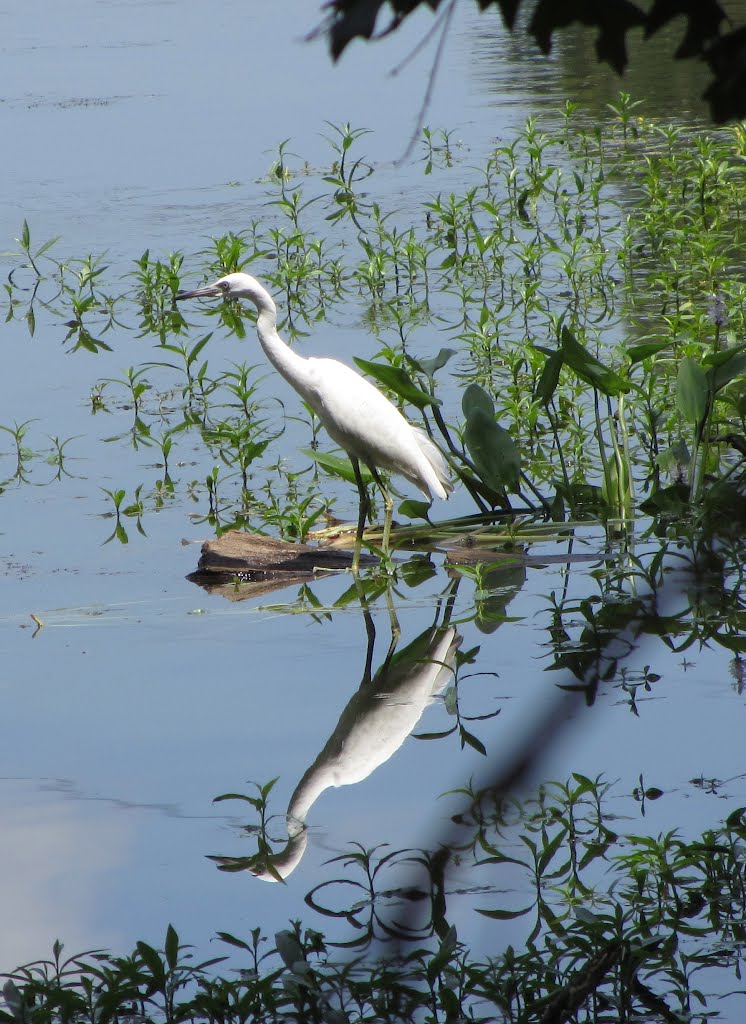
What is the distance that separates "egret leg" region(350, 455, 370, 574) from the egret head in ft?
2.42

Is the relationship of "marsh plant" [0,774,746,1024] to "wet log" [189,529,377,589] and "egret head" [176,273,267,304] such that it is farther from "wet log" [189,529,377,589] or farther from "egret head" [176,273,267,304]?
"egret head" [176,273,267,304]

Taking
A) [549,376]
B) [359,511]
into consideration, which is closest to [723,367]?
[549,376]

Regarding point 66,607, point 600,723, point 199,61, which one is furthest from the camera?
point 199,61

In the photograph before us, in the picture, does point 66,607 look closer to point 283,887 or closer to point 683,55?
point 283,887

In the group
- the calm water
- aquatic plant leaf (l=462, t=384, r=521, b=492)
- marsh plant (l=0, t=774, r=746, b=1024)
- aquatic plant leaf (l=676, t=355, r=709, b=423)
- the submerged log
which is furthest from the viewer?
aquatic plant leaf (l=462, t=384, r=521, b=492)

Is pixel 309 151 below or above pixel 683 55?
below

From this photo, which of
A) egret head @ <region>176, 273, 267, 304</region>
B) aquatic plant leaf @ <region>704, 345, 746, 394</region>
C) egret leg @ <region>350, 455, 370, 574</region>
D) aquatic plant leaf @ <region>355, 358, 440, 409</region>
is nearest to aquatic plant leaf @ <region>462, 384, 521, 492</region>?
aquatic plant leaf @ <region>355, 358, 440, 409</region>

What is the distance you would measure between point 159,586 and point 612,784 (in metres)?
2.06

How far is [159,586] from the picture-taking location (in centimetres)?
490

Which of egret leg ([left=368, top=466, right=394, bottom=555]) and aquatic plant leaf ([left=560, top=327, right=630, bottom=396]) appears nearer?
aquatic plant leaf ([left=560, top=327, right=630, bottom=396])

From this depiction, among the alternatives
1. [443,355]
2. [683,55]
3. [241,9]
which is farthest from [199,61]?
[683,55]

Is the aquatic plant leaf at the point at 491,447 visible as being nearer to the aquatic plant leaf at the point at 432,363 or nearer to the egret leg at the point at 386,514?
the aquatic plant leaf at the point at 432,363

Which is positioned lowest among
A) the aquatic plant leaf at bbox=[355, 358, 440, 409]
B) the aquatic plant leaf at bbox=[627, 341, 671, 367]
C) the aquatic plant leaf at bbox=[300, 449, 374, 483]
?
the aquatic plant leaf at bbox=[300, 449, 374, 483]

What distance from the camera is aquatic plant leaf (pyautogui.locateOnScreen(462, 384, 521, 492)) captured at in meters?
5.02
